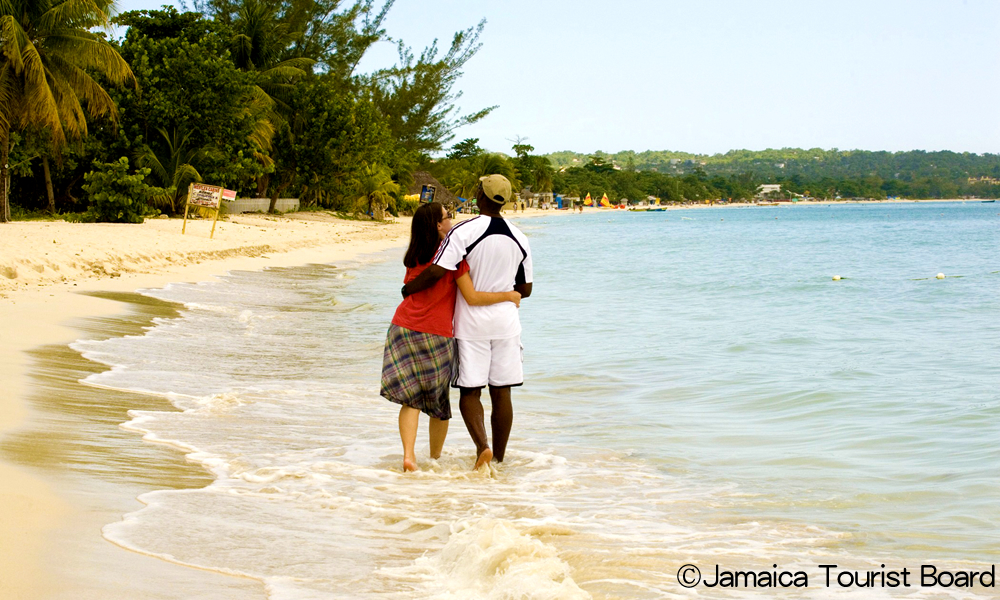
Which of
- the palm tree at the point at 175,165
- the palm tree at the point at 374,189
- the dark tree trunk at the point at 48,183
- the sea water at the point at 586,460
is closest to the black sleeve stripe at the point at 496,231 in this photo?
the sea water at the point at 586,460

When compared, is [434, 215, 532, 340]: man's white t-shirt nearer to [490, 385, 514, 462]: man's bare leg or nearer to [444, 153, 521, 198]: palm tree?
Result: [490, 385, 514, 462]: man's bare leg

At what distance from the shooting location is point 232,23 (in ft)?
124

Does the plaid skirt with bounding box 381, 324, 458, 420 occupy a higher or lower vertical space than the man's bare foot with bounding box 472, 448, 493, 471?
higher

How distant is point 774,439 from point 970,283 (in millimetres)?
15869

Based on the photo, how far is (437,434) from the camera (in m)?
4.79

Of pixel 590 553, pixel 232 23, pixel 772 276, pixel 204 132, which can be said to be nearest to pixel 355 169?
pixel 232 23

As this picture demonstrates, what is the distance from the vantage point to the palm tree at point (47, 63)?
1894 cm

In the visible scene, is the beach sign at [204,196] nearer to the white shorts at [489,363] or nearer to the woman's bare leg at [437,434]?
the woman's bare leg at [437,434]

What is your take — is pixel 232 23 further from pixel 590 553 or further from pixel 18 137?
pixel 590 553

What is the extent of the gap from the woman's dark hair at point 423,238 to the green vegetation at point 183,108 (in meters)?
17.8

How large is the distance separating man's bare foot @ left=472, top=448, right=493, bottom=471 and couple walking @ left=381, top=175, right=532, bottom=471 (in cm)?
35

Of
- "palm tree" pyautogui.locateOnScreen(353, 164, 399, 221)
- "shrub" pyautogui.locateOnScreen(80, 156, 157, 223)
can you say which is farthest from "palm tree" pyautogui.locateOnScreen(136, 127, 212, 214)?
"palm tree" pyautogui.locateOnScreen(353, 164, 399, 221)

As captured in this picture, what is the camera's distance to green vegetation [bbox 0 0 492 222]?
19.9m

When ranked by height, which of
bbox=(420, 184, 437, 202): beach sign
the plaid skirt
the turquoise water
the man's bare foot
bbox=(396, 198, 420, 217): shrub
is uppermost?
bbox=(396, 198, 420, 217): shrub
